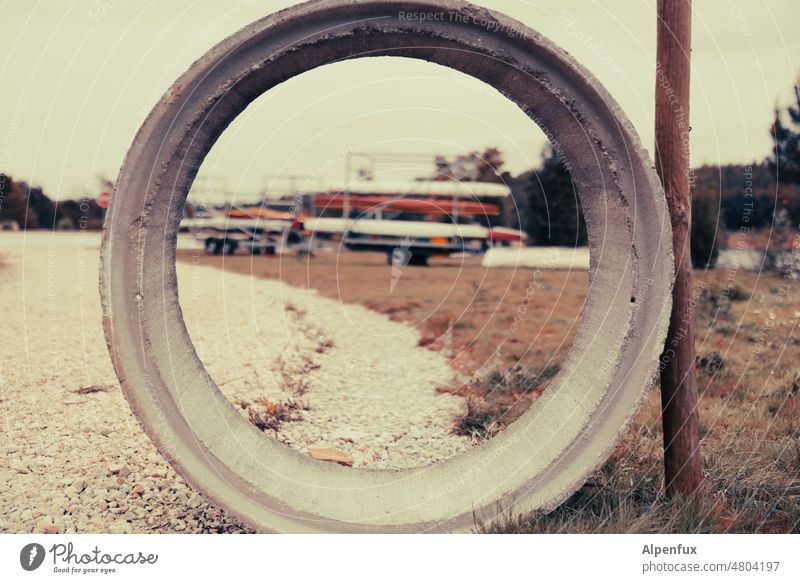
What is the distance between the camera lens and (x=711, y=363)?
6355mm

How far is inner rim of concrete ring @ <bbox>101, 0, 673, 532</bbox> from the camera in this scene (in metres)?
3.10

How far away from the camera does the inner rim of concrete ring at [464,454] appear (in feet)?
10.2

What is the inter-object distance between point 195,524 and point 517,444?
168 cm

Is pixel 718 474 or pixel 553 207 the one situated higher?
pixel 553 207

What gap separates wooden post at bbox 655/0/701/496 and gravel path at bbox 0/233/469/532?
70.5 inches

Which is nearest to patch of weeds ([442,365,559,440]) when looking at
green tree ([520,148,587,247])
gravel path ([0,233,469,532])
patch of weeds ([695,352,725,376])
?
gravel path ([0,233,469,532])

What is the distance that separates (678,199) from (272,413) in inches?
135

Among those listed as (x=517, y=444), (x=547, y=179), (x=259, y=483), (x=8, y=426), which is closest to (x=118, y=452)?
(x=8, y=426)

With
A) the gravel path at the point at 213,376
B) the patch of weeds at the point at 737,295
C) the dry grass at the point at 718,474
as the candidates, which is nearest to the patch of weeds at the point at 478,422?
the gravel path at the point at 213,376

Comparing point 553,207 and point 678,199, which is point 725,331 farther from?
point 553,207

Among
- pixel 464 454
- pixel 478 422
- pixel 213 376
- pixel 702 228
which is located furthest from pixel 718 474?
pixel 702 228

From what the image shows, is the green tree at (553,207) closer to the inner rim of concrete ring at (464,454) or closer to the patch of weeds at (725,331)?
the patch of weeds at (725,331)

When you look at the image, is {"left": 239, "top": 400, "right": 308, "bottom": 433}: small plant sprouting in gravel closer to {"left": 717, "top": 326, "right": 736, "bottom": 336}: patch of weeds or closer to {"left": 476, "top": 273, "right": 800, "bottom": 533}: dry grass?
{"left": 476, "top": 273, "right": 800, "bottom": 533}: dry grass

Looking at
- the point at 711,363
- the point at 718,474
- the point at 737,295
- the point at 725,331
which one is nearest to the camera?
the point at 718,474
